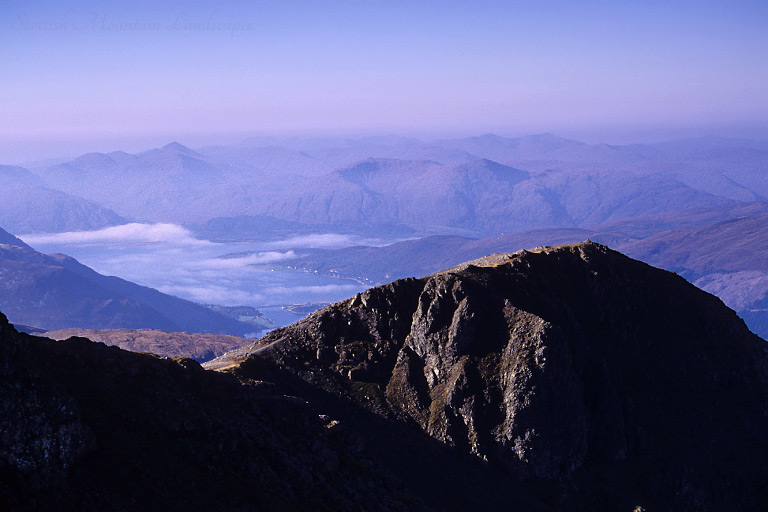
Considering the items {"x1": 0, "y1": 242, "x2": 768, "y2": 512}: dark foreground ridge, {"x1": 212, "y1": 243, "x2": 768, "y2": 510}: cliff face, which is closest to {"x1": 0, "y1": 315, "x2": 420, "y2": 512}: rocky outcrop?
{"x1": 0, "y1": 242, "x2": 768, "y2": 512}: dark foreground ridge

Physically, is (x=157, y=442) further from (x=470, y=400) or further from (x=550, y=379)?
(x=550, y=379)

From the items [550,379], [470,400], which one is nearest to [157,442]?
[470,400]

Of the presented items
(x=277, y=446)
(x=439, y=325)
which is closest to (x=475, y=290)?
(x=439, y=325)

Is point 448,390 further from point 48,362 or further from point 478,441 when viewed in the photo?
point 48,362

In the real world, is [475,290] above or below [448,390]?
above

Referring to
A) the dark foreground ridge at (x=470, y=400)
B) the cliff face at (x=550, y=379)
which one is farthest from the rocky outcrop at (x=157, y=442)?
the cliff face at (x=550, y=379)

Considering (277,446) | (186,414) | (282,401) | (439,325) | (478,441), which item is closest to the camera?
(186,414)

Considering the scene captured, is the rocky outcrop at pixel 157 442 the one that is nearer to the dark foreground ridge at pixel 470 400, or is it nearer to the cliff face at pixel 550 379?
the dark foreground ridge at pixel 470 400
